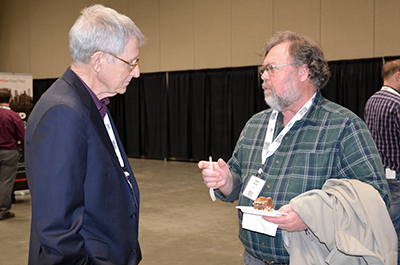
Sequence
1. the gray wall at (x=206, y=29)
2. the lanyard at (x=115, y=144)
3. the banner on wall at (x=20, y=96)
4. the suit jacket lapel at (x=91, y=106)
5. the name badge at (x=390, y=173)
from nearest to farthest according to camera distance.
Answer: the suit jacket lapel at (x=91, y=106)
the lanyard at (x=115, y=144)
the name badge at (x=390, y=173)
the banner on wall at (x=20, y=96)
the gray wall at (x=206, y=29)

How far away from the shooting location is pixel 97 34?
4.71ft

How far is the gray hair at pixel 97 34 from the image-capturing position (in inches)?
56.5

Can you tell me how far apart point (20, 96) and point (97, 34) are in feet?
21.8

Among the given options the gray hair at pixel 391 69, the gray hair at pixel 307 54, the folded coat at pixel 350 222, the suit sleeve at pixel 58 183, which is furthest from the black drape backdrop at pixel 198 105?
the suit sleeve at pixel 58 183

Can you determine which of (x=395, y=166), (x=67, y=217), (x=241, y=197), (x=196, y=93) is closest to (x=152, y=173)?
(x=196, y=93)

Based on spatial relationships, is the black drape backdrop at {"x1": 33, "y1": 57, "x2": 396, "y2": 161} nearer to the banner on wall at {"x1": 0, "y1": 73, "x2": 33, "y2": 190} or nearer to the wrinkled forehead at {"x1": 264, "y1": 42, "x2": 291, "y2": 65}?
the banner on wall at {"x1": 0, "y1": 73, "x2": 33, "y2": 190}

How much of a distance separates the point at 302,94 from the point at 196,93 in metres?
9.40

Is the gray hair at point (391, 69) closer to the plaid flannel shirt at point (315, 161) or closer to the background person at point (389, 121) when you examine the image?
the background person at point (389, 121)

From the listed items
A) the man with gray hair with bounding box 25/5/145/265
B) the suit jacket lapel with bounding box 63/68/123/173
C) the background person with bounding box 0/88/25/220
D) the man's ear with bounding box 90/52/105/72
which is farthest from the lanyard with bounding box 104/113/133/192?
the background person with bounding box 0/88/25/220

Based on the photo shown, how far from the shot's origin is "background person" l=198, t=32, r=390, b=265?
5.65ft

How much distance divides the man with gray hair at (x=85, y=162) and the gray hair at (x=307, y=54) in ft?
2.63

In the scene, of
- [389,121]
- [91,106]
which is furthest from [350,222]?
[389,121]

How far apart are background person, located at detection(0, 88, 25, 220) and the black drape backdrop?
6.07 m

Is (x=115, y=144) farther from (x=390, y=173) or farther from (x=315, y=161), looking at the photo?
(x=390, y=173)
